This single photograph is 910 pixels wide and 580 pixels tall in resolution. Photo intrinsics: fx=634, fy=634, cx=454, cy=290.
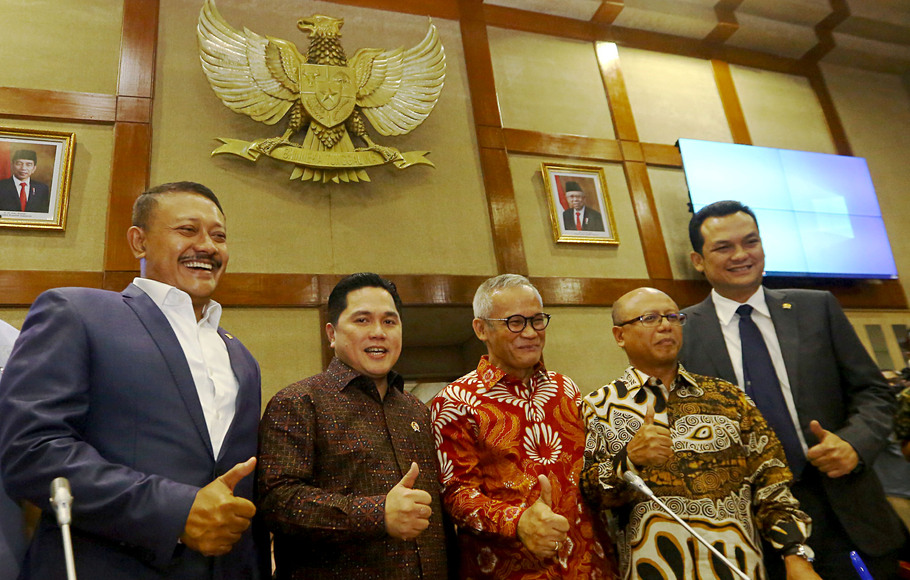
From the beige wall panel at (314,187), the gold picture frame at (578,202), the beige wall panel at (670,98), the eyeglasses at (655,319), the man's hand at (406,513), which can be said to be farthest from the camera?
the beige wall panel at (670,98)

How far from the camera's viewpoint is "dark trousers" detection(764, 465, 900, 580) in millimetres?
1959

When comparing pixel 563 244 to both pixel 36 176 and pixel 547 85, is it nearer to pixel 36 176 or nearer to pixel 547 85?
pixel 547 85

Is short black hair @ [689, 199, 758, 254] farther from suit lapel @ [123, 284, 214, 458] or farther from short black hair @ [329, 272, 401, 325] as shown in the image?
suit lapel @ [123, 284, 214, 458]

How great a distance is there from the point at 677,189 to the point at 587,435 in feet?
11.8

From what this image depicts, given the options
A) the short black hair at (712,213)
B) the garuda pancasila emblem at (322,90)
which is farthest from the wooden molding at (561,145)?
the short black hair at (712,213)

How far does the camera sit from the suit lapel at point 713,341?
229cm

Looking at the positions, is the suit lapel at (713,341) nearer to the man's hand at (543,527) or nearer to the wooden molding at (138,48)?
the man's hand at (543,527)

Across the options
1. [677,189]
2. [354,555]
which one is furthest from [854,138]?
[354,555]

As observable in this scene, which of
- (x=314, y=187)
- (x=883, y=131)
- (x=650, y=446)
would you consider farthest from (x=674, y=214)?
(x=650, y=446)

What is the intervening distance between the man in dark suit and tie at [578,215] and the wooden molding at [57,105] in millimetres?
3001

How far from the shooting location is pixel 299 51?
170 inches

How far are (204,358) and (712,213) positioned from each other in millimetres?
1989

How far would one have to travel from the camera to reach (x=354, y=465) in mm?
1599

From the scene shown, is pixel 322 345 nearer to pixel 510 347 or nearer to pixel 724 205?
pixel 510 347
